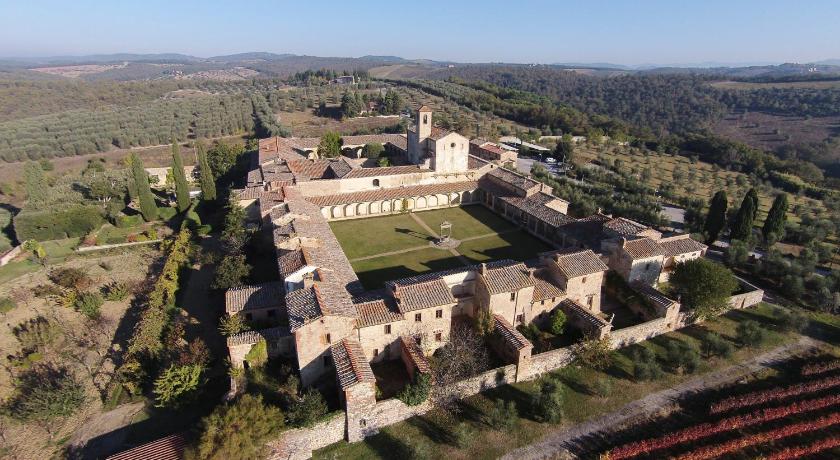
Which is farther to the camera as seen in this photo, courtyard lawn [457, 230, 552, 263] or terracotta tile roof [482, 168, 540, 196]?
terracotta tile roof [482, 168, 540, 196]

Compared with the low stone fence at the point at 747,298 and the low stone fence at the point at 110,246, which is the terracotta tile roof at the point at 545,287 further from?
the low stone fence at the point at 110,246

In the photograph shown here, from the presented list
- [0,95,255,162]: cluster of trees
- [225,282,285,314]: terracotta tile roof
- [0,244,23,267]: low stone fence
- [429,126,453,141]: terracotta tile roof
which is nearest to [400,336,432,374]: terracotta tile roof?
[225,282,285,314]: terracotta tile roof

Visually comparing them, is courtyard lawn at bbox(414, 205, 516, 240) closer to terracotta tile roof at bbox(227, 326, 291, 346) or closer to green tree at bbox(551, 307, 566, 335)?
green tree at bbox(551, 307, 566, 335)

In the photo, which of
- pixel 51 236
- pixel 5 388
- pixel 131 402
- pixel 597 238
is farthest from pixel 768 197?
pixel 51 236

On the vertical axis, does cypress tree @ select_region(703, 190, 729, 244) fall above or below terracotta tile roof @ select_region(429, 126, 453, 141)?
below

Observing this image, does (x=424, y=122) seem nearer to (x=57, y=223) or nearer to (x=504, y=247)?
(x=504, y=247)

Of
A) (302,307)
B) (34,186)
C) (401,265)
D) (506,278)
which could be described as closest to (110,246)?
(34,186)
